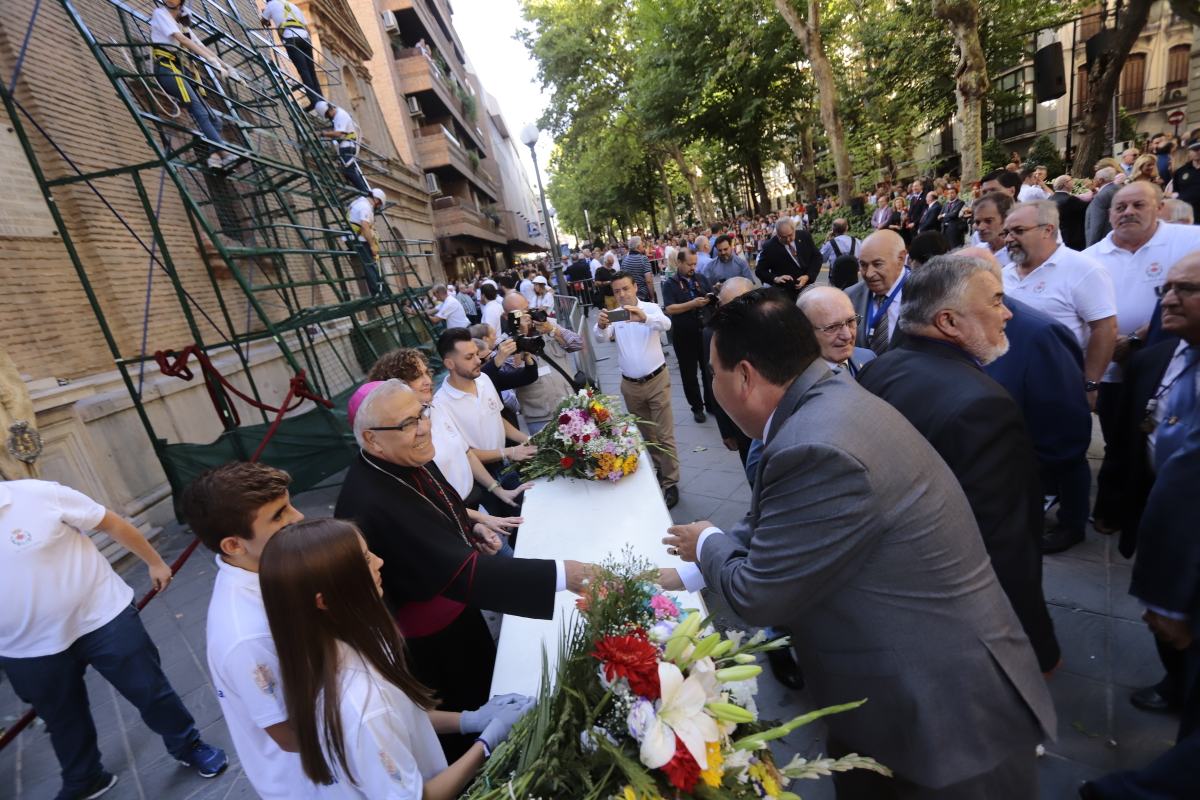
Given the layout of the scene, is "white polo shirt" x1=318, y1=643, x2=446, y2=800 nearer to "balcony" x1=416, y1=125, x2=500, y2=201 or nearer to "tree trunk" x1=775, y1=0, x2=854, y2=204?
"tree trunk" x1=775, y1=0, x2=854, y2=204

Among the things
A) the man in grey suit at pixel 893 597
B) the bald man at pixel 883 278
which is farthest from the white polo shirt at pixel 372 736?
the bald man at pixel 883 278

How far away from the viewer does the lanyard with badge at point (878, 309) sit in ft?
12.1

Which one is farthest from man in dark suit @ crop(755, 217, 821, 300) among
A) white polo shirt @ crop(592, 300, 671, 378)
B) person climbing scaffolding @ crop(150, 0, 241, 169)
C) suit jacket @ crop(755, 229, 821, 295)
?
person climbing scaffolding @ crop(150, 0, 241, 169)

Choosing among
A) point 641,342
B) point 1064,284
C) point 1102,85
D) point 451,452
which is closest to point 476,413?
point 451,452

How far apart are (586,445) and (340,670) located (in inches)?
85.9

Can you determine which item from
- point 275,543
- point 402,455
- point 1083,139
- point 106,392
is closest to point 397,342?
point 106,392

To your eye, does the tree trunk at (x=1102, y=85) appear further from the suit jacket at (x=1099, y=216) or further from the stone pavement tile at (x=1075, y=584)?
the stone pavement tile at (x=1075, y=584)

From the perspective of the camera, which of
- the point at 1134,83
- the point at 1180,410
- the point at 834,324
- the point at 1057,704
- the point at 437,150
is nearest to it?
the point at 1180,410

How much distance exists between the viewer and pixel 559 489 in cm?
348

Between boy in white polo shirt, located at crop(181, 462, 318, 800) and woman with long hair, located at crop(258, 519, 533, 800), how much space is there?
0.16m

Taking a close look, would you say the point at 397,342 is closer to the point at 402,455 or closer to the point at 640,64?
the point at 402,455

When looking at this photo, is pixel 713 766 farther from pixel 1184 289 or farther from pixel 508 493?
pixel 508 493

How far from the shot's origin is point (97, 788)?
9.07ft

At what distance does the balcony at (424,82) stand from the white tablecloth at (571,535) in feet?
73.5
